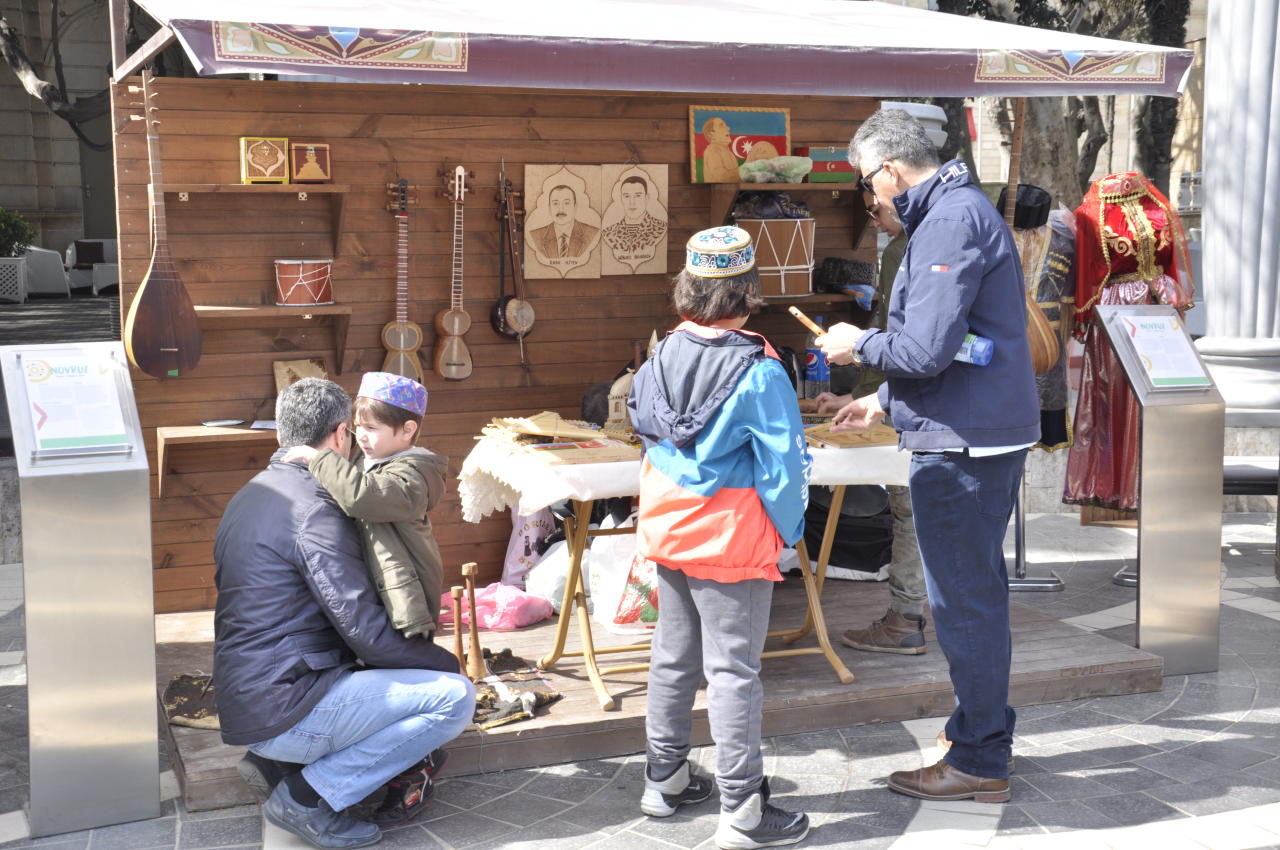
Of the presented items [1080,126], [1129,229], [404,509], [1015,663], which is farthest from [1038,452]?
[1080,126]

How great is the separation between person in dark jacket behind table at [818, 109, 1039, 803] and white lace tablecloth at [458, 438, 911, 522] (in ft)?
2.30

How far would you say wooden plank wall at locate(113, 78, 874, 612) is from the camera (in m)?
5.17

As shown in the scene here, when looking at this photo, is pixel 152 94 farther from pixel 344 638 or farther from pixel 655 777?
pixel 655 777

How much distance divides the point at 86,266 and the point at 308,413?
1957 centimetres

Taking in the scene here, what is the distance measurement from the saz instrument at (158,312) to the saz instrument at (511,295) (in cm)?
127

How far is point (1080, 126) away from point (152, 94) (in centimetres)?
1795

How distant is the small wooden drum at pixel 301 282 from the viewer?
206 inches

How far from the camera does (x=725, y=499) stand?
3.37 m

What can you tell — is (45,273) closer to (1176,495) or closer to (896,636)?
(896,636)

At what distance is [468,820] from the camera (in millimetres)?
3625

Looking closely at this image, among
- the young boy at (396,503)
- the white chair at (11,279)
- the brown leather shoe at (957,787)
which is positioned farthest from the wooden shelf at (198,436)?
the white chair at (11,279)

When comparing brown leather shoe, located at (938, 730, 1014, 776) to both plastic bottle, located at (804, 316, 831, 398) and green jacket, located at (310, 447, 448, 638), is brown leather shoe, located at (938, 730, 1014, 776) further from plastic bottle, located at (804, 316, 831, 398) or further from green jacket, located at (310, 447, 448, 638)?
plastic bottle, located at (804, 316, 831, 398)

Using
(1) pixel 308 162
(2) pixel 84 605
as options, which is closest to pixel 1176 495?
(1) pixel 308 162

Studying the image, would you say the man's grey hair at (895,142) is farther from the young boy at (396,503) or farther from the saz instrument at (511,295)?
the saz instrument at (511,295)
